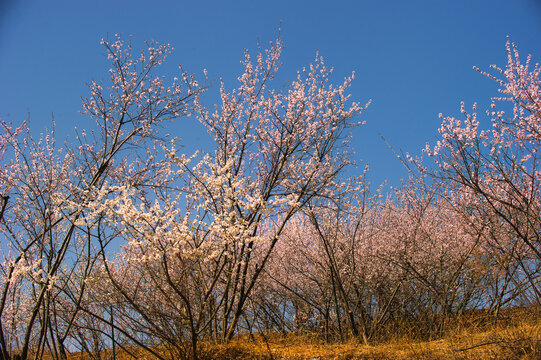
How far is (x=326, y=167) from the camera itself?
799 centimetres

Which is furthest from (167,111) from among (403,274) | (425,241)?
(425,241)

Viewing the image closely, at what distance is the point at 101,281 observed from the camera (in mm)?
5188

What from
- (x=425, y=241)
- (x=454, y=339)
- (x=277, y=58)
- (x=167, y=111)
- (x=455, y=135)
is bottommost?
(x=454, y=339)

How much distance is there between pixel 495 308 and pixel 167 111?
721cm

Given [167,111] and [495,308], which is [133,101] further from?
[495,308]

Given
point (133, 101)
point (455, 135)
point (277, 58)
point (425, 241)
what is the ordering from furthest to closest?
point (425, 241) < point (277, 58) < point (133, 101) < point (455, 135)

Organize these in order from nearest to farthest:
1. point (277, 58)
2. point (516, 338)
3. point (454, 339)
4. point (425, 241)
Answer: point (516, 338)
point (454, 339)
point (277, 58)
point (425, 241)

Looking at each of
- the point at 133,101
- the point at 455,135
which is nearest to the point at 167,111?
the point at 133,101

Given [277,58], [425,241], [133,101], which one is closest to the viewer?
[133,101]

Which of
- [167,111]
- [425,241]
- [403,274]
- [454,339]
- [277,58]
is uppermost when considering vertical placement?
[277,58]

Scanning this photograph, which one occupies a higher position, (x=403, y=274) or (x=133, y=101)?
(x=133, y=101)

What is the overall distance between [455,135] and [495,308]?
342 cm

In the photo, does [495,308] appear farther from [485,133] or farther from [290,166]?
[290,166]

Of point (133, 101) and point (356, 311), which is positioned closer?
point (133, 101)
